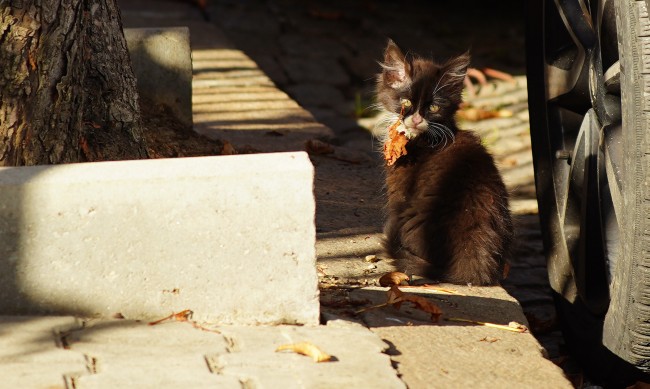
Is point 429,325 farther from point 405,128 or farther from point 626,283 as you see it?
point 405,128

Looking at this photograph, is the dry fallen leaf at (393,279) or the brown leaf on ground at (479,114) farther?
the brown leaf on ground at (479,114)

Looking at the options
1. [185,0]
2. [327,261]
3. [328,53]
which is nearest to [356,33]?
[328,53]

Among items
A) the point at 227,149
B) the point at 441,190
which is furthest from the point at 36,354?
the point at 227,149

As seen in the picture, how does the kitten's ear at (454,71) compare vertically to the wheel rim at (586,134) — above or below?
above

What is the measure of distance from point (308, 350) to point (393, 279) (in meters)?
0.92

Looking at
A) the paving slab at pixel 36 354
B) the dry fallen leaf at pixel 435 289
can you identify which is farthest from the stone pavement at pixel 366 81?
the paving slab at pixel 36 354

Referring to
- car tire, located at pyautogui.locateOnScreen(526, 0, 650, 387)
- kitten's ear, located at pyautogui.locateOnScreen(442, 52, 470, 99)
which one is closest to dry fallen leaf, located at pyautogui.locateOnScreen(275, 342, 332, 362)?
car tire, located at pyautogui.locateOnScreen(526, 0, 650, 387)

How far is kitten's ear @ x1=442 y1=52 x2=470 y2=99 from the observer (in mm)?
3951

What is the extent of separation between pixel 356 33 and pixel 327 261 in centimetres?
497

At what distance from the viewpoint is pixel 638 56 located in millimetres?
2375

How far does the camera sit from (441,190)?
3584 millimetres

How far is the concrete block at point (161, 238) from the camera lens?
91.8 inches

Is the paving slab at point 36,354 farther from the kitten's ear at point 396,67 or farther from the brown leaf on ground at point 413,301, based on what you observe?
the kitten's ear at point 396,67

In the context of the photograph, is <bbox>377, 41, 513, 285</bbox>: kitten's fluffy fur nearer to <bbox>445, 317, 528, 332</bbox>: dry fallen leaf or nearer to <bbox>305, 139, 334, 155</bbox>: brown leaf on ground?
<bbox>445, 317, 528, 332</bbox>: dry fallen leaf
